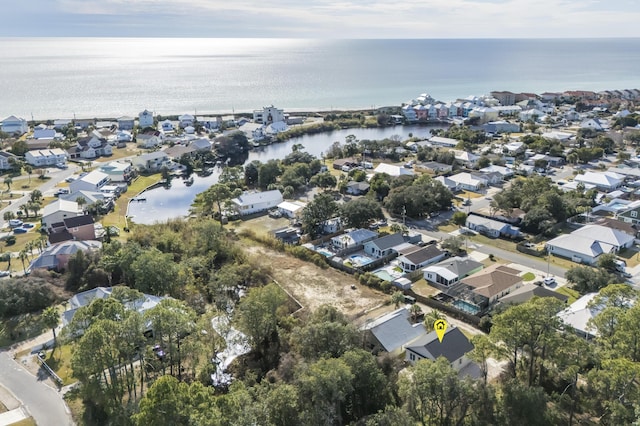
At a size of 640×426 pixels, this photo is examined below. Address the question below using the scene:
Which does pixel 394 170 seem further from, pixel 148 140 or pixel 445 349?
pixel 148 140

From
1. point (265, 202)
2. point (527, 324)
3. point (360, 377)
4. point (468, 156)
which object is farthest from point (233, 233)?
point (468, 156)

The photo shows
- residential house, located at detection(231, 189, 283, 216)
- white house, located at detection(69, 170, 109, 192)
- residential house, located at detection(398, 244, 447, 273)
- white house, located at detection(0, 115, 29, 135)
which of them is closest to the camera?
residential house, located at detection(398, 244, 447, 273)

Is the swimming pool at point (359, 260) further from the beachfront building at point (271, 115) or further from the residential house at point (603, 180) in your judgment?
the beachfront building at point (271, 115)

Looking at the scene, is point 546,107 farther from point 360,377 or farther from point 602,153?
point 360,377

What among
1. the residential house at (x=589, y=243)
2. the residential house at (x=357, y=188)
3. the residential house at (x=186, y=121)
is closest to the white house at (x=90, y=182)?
the residential house at (x=357, y=188)

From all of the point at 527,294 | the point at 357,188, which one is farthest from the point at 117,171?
the point at 527,294

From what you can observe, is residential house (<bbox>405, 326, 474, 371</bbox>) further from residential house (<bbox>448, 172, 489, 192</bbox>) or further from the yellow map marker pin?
residential house (<bbox>448, 172, 489, 192</bbox>)

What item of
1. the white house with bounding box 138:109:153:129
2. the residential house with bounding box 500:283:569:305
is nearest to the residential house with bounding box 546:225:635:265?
the residential house with bounding box 500:283:569:305
